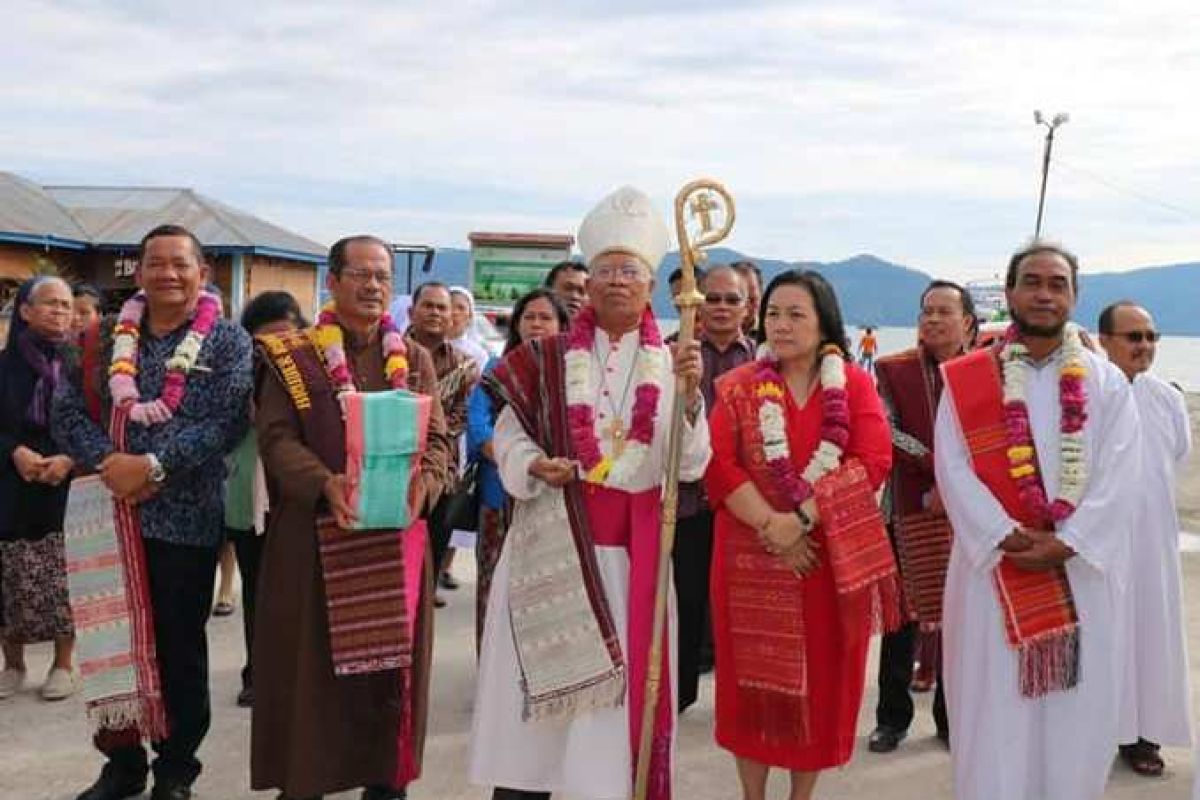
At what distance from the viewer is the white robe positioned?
394cm

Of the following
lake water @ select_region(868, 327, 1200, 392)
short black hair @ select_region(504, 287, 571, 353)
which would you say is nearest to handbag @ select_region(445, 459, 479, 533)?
short black hair @ select_region(504, 287, 571, 353)

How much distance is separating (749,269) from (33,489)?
3.82 metres

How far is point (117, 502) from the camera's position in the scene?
4.14 metres

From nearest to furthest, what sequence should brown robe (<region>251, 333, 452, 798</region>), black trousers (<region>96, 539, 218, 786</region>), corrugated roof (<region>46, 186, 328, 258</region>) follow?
brown robe (<region>251, 333, 452, 798</region>), black trousers (<region>96, 539, 218, 786</region>), corrugated roof (<region>46, 186, 328, 258</region>)

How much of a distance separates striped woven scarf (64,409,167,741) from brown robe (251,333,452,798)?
0.44 meters

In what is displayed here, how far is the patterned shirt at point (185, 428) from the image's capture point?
4113 mm

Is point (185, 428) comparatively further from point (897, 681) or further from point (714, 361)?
point (897, 681)

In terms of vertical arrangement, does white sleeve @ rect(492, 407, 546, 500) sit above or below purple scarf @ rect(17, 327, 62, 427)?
below

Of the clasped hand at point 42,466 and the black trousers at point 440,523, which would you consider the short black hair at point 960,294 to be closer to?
the black trousers at point 440,523

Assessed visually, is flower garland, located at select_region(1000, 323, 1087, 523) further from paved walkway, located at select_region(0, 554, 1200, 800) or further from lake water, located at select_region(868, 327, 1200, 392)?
lake water, located at select_region(868, 327, 1200, 392)

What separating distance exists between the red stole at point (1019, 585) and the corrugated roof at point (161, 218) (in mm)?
22168

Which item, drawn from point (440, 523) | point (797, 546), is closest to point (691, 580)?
point (440, 523)

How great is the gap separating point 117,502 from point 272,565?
0.64 m

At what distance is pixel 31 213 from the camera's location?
2322 centimetres
